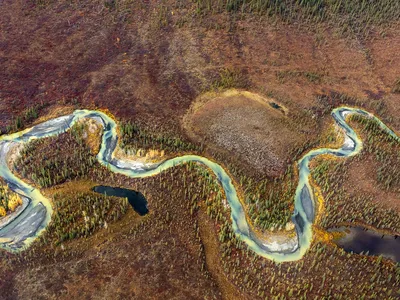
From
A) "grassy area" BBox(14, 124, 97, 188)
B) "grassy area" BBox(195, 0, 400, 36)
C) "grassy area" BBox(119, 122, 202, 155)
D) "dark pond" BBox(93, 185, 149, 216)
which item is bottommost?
"dark pond" BBox(93, 185, 149, 216)

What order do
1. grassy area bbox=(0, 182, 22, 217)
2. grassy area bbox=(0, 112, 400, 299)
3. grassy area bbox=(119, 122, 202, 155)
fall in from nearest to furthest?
grassy area bbox=(0, 112, 400, 299)
grassy area bbox=(0, 182, 22, 217)
grassy area bbox=(119, 122, 202, 155)

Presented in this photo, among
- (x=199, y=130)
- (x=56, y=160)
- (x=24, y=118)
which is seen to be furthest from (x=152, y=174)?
(x=24, y=118)

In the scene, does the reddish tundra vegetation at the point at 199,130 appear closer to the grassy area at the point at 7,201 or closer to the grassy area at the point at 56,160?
the grassy area at the point at 56,160

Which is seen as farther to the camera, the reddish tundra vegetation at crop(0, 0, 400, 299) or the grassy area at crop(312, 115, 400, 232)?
the grassy area at crop(312, 115, 400, 232)

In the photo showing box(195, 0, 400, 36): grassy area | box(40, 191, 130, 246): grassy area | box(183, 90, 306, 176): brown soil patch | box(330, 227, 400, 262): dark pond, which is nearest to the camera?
box(40, 191, 130, 246): grassy area

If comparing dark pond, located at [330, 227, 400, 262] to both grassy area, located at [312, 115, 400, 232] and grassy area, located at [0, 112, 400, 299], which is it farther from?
grassy area, located at [0, 112, 400, 299]

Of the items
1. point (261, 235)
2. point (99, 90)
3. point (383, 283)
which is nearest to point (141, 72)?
point (99, 90)

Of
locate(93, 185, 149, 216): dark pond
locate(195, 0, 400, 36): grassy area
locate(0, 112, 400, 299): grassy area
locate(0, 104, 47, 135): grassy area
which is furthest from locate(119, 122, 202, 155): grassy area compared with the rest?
locate(195, 0, 400, 36): grassy area
